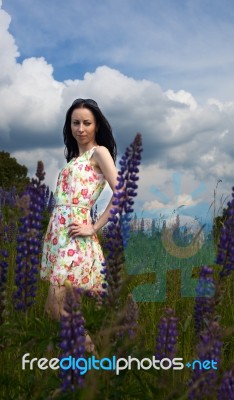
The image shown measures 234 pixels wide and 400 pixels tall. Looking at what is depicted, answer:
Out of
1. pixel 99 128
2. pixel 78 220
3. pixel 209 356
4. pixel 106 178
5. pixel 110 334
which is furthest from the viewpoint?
pixel 99 128

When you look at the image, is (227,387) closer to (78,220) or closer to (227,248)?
(227,248)

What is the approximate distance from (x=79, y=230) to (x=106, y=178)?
52 cm

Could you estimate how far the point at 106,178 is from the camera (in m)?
4.47

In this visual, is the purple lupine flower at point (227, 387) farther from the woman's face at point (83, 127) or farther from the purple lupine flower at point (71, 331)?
the woman's face at point (83, 127)

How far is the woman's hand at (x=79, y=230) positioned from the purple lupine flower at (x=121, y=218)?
5.62 ft

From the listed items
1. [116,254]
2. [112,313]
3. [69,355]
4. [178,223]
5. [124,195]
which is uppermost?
[178,223]

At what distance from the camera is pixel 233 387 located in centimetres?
224

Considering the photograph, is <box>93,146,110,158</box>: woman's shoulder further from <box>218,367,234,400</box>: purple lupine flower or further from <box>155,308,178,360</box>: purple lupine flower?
<box>218,367,234,400</box>: purple lupine flower

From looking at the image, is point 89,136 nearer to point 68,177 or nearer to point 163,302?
point 68,177

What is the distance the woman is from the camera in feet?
13.8

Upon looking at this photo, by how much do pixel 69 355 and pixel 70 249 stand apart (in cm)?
235

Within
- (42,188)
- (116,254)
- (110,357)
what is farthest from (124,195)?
(110,357)

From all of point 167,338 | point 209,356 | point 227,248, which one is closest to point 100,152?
point 227,248

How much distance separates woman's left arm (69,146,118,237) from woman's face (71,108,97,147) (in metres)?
0.24
